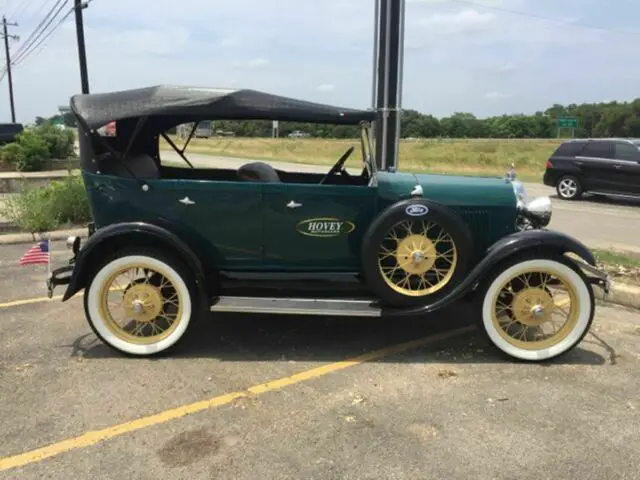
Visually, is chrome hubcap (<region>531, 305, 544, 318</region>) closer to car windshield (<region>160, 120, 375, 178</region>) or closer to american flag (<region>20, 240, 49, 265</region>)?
car windshield (<region>160, 120, 375, 178</region>)

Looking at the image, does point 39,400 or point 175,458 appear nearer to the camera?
point 175,458

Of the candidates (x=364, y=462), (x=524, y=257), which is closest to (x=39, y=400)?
(x=364, y=462)

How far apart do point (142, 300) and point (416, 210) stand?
2.02 metres

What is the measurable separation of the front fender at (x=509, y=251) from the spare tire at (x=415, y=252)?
7cm

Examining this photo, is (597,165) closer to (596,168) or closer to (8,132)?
(596,168)

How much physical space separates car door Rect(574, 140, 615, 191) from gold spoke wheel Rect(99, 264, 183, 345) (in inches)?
483

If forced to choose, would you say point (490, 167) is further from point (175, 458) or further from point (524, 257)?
point (175, 458)

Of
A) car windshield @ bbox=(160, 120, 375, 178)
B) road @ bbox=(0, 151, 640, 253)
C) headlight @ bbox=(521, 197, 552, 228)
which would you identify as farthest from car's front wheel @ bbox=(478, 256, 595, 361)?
road @ bbox=(0, 151, 640, 253)

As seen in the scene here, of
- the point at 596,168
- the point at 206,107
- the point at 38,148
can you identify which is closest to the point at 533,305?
the point at 206,107

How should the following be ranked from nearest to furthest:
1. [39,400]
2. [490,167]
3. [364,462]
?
[364,462] → [39,400] → [490,167]

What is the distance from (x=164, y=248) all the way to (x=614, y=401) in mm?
3066

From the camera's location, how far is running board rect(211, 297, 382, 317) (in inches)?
157

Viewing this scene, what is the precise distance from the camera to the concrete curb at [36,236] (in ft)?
25.8

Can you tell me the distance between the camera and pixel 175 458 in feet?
9.36
